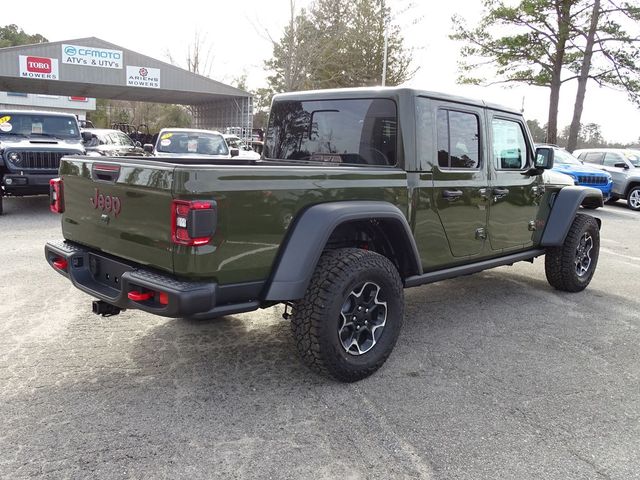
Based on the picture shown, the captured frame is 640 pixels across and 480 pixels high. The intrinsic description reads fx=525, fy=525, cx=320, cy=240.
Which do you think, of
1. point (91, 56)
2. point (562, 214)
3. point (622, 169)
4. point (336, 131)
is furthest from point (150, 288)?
point (91, 56)

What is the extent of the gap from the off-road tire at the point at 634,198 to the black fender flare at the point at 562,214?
11519 millimetres

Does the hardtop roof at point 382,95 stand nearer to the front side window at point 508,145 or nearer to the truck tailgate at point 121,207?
the front side window at point 508,145

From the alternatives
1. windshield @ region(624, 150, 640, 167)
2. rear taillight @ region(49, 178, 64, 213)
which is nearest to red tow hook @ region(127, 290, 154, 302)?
rear taillight @ region(49, 178, 64, 213)

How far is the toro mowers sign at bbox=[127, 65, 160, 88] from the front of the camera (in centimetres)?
2511

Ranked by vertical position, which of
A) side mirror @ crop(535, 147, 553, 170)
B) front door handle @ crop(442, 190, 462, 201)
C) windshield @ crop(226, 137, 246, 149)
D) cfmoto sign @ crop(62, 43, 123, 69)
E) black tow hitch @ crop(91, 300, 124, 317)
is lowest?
black tow hitch @ crop(91, 300, 124, 317)

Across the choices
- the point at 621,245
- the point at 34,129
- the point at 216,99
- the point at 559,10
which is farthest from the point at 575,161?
the point at 216,99

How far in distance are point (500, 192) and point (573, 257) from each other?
155 centimetres

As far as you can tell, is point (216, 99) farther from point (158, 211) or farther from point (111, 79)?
point (158, 211)

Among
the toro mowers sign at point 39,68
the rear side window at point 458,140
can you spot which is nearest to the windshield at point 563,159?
the rear side window at point 458,140

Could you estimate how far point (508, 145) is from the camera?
15.6 feet

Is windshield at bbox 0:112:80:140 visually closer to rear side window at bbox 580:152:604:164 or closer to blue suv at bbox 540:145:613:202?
blue suv at bbox 540:145:613:202

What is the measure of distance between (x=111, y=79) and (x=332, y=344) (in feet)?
82.6

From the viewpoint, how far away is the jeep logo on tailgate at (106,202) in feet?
10.0

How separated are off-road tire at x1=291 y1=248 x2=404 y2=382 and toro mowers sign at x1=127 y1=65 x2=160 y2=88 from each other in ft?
81.6
